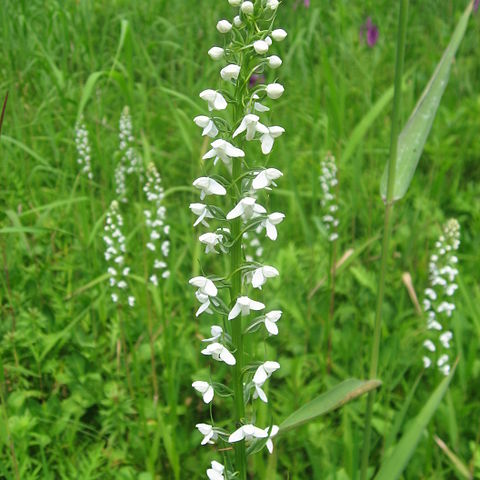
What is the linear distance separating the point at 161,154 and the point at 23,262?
1290 millimetres

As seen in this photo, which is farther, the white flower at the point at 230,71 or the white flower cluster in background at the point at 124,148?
the white flower cluster in background at the point at 124,148

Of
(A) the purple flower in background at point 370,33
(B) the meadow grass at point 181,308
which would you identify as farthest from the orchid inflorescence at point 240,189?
(A) the purple flower in background at point 370,33

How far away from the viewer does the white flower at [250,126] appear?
1.28m

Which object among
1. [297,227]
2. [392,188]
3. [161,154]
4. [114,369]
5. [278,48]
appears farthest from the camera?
[278,48]

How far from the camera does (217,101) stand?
4.50ft

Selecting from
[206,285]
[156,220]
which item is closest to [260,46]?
[206,285]

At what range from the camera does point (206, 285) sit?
4.62 ft

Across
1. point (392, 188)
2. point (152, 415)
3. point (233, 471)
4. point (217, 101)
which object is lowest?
point (152, 415)

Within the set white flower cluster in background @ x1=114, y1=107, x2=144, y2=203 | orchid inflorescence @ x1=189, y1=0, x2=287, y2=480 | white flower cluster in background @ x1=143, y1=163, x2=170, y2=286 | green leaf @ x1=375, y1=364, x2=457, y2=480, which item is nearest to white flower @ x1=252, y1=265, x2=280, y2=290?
orchid inflorescence @ x1=189, y1=0, x2=287, y2=480

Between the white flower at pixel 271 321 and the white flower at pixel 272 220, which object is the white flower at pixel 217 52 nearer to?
the white flower at pixel 272 220

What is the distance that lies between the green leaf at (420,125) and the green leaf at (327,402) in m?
0.55

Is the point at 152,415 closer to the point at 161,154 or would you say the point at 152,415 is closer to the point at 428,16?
the point at 161,154

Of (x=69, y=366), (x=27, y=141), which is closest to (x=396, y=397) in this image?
(x=69, y=366)

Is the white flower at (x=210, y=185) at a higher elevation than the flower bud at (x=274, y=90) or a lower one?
lower
